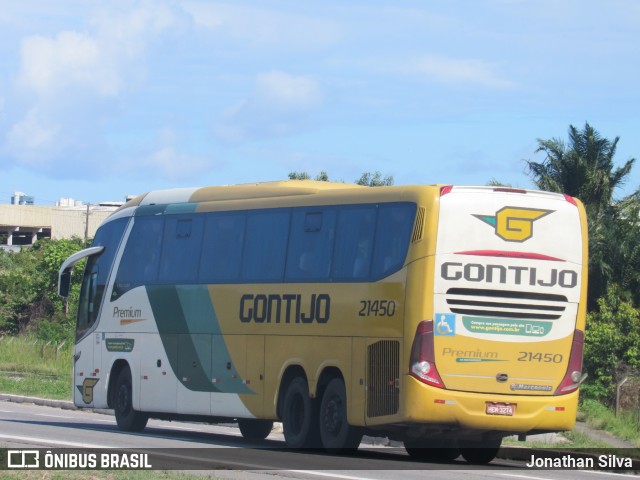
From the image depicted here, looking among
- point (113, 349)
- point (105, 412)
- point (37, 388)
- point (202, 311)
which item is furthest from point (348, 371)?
point (37, 388)

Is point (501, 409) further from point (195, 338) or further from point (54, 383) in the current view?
point (54, 383)

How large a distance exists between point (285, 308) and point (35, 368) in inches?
1004

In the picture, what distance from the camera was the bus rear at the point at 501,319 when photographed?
56.0 ft

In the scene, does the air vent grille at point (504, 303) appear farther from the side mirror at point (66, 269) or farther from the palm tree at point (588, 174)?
the palm tree at point (588, 174)

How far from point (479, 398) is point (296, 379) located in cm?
353

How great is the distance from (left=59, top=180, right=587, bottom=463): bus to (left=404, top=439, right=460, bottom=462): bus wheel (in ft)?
0.12

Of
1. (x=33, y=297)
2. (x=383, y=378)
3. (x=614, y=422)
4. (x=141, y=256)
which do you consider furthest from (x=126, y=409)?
(x=33, y=297)

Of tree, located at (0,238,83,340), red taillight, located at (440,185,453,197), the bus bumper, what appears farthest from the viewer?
tree, located at (0,238,83,340)

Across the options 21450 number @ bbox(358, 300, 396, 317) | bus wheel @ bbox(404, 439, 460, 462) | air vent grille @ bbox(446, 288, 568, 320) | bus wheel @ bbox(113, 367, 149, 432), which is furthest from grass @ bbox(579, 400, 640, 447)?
bus wheel @ bbox(113, 367, 149, 432)

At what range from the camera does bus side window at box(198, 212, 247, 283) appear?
21.1 metres

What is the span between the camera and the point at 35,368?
4334cm

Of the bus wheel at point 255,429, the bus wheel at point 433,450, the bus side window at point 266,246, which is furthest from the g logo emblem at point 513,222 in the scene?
the bus wheel at point 255,429

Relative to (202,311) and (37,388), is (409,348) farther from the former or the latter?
(37,388)

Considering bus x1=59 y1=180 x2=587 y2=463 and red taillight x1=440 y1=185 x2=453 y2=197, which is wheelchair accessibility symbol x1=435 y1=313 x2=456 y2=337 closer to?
bus x1=59 y1=180 x2=587 y2=463
